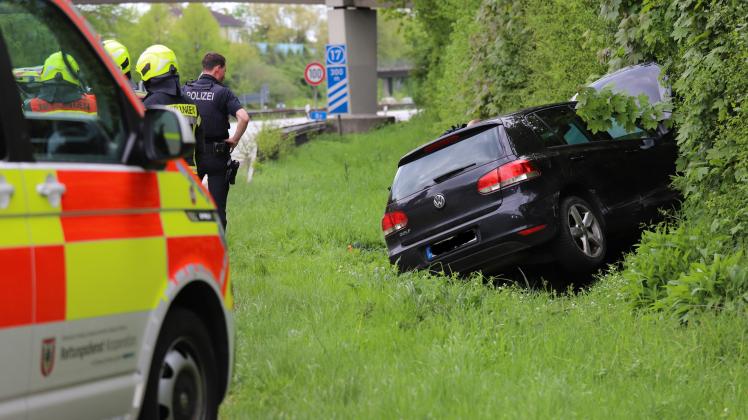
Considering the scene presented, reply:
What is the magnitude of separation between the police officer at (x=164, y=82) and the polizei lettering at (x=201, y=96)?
909mm

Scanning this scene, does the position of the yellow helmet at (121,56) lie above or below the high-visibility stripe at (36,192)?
above

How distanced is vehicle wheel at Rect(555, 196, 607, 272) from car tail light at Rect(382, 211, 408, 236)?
A: 4.57 ft

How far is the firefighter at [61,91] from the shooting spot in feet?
15.8

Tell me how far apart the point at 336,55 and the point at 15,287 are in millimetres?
29758

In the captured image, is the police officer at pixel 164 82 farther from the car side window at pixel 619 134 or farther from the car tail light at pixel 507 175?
the car side window at pixel 619 134

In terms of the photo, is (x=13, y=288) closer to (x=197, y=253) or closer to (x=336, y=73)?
(x=197, y=253)

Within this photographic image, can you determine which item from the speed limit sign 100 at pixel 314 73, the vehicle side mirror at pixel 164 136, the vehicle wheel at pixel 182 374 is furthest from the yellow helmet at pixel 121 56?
the speed limit sign 100 at pixel 314 73

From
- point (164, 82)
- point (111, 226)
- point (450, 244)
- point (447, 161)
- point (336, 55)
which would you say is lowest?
point (450, 244)

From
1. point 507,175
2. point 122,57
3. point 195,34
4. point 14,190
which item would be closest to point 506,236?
point 507,175

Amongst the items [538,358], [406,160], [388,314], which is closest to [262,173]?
[406,160]

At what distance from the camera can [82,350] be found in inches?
165

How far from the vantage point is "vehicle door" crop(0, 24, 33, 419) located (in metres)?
3.72

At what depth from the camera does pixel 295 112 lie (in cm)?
10788

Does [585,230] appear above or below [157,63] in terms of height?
below
